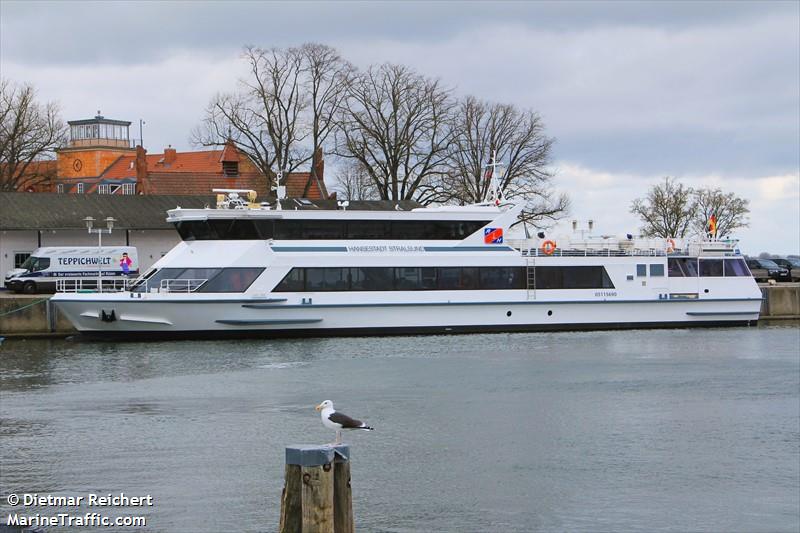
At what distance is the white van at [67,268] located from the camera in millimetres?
43812

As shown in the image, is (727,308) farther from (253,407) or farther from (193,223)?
(253,407)

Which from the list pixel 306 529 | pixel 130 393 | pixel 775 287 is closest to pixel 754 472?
pixel 306 529

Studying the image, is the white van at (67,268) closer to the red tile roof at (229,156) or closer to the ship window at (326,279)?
the ship window at (326,279)

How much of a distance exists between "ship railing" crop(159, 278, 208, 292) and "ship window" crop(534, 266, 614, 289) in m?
11.4

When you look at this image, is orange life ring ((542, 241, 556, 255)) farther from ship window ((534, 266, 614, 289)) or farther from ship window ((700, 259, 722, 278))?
ship window ((700, 259, 722, 278))

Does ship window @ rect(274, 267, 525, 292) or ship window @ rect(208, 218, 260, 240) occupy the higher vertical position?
ship window @ rect(208, 218, 260, 240)

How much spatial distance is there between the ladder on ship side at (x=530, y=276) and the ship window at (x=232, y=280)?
9.17m

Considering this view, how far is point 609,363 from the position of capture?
32.8 meters

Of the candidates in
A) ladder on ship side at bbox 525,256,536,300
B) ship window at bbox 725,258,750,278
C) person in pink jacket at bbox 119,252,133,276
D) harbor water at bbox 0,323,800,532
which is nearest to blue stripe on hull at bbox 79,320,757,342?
harbor water at bbox 0,323,800,532

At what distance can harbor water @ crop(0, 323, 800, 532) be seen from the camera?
17.6 metres

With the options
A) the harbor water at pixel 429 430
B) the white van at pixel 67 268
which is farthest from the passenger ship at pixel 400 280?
the white van at pixel 67 268

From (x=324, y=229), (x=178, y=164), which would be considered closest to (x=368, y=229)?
(x=324, y=229)

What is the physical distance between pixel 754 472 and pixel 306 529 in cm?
1227

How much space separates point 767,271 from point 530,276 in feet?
81.7
